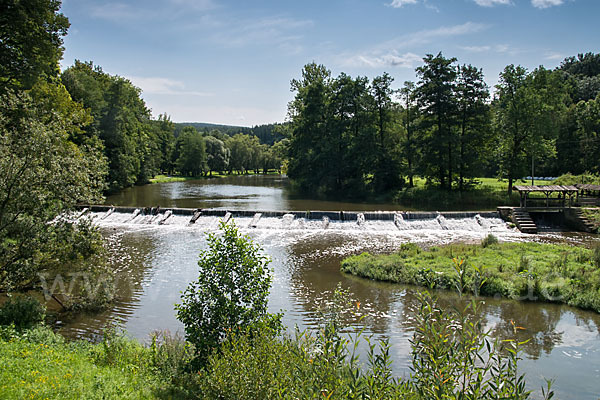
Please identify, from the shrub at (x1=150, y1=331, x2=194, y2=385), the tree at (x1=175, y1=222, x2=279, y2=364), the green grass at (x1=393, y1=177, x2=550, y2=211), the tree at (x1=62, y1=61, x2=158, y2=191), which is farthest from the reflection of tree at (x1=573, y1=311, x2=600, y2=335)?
the tree at (x1=62, y1=61, x2=158, y2=191)

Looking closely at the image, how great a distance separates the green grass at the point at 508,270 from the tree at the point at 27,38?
18.9 m

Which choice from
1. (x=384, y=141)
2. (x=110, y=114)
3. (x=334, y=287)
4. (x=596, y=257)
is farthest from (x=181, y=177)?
(x=596, y=257)

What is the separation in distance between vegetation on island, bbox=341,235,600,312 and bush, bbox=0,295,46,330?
11.4m

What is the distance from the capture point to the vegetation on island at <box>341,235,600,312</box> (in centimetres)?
1388

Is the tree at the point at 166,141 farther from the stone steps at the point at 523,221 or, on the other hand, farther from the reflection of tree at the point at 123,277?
the stone steps at the point at 523,221

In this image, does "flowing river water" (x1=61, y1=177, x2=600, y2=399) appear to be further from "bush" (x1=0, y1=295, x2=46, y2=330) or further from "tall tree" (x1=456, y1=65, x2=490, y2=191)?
"tall tree" (x1=456, y1=65, x2=490, y2=191)

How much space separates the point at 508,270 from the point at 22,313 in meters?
16.7

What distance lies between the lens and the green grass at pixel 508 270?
13.9 meters

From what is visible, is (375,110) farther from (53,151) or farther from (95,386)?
(95,386)

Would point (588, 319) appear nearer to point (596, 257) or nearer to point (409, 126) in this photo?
point (596, 257)

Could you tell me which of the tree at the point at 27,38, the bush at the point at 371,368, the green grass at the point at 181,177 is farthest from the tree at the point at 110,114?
the bush at the point at 371,368

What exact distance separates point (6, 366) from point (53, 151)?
690 centimetres

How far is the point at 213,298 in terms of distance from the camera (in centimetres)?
760

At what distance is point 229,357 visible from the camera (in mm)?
6125
